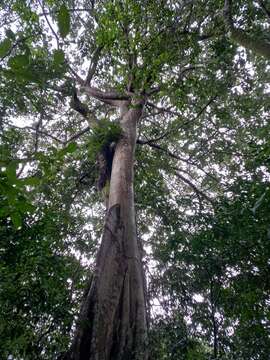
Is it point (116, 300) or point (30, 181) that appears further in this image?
point (116, 300)

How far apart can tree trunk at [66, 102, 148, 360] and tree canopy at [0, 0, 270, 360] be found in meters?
0.17

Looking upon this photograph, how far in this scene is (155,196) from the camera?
557cm

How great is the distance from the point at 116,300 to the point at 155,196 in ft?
9.58

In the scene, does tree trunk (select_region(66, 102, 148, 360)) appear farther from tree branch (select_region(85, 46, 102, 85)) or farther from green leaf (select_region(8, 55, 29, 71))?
tree branch (select_region(85, 46, 102, 85))

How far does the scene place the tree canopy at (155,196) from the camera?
2.14 meters

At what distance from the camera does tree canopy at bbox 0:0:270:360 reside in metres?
2.14

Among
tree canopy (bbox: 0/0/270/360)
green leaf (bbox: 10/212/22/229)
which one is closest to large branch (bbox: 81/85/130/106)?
tree canopy (bbox: 0/0/270/360)

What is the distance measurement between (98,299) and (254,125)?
197 inches

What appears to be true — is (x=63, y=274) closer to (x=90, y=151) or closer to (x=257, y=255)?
(x=257, y=255)

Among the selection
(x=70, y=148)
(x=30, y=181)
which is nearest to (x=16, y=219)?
(x=30, y=181)

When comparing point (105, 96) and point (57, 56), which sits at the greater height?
point (105, 96)

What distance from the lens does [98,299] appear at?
8.92ft

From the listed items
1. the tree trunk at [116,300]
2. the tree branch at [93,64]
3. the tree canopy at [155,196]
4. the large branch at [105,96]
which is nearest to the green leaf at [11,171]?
the tree canopy at [155,196]

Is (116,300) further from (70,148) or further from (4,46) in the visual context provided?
(4,46)
